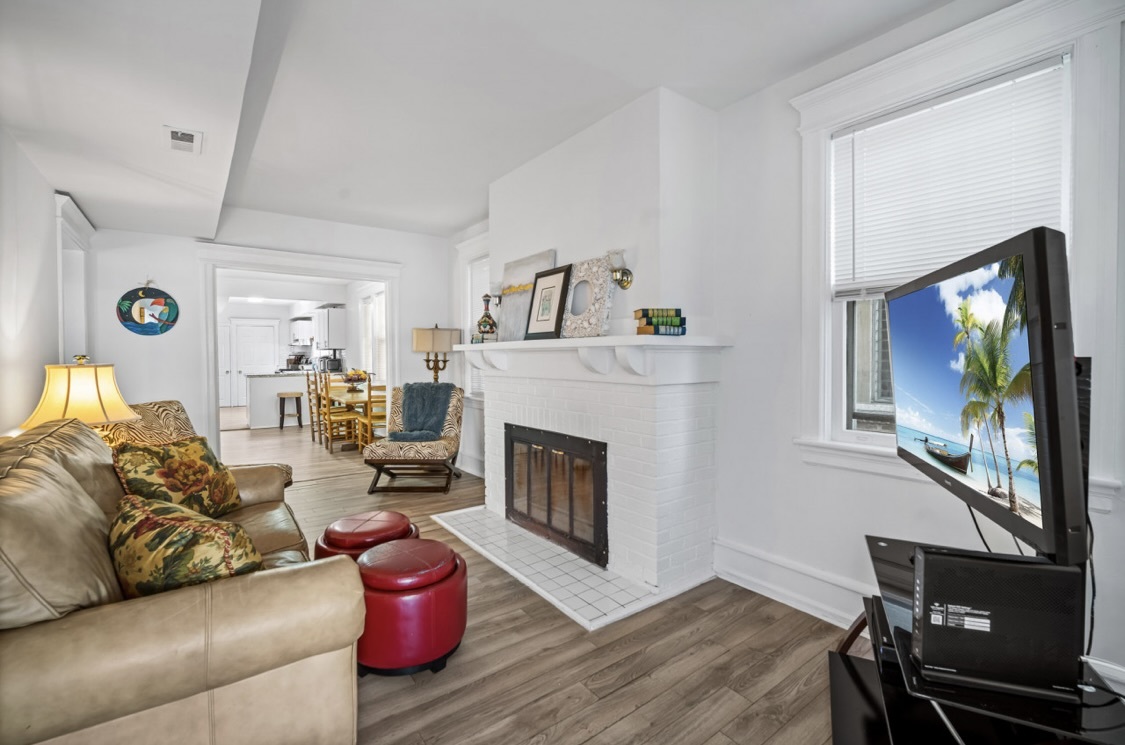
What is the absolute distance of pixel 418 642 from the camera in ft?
6.48

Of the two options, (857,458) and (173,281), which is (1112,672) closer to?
(857,458)

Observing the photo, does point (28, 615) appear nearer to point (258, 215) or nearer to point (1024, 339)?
point (1024, 339)

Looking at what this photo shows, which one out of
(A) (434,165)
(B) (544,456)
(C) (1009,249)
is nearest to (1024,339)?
(C) (1009,249)

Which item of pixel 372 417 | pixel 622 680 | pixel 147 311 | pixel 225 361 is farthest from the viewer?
pixel 225 361

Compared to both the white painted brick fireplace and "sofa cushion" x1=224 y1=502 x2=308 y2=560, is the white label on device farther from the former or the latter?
"sofa cushion" x1=224 y1=502 x2=308 y2=560

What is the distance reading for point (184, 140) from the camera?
2.56m

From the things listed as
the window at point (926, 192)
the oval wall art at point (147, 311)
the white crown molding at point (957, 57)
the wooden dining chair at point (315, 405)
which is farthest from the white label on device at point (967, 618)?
the wooden dining chair at point (315, 405)

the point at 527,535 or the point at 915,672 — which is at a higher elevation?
the point at 915,672

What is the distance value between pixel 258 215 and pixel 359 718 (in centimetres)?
457

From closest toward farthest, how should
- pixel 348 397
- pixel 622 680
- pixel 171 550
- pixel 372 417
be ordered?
pixel 171 550 → pixel 622 680 → pixel 372 417 → pixel 348 397

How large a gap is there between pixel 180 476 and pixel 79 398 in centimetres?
91

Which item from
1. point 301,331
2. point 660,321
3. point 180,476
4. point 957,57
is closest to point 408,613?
point 180,476

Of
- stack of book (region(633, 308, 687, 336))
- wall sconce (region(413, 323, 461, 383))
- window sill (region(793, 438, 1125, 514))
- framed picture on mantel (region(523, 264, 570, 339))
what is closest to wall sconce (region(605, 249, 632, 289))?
stack of book (region(633, 308, 687, 336))

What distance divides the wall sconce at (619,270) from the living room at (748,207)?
50mm
